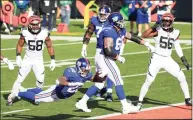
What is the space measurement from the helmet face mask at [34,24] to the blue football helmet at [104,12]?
1.49 meters

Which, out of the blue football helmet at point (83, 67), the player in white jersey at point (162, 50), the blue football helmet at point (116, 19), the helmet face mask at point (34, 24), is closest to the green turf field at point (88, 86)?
the player in white jersey at point (162, 50)

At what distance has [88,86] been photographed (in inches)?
708

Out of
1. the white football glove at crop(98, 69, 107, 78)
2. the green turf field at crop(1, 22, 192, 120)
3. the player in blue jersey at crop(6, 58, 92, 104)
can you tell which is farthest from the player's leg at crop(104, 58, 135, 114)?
the player in blue jersey at crop(6, 58, 92, 104)

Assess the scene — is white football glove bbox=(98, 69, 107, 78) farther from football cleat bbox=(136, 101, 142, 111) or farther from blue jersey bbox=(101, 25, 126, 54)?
football cleat bbox=(136, 101, 142, 111)

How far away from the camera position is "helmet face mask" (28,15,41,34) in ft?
49.0

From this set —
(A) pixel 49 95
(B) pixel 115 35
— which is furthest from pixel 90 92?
(B) pixel 115 35

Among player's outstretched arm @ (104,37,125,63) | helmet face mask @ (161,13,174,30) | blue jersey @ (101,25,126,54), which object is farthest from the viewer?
helmet face mask @ (161,13,174,30)

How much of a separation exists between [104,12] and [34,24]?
1.68 m

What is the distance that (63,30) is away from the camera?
98.1 ft

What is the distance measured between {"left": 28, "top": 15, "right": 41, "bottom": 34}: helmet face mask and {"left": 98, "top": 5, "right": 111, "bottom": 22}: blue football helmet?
149cm

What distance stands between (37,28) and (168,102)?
369 centimetres

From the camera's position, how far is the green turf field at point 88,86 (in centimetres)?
1466

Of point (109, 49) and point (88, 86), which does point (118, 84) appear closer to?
point (109, 49)

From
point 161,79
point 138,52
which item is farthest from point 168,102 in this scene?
point 138,52
